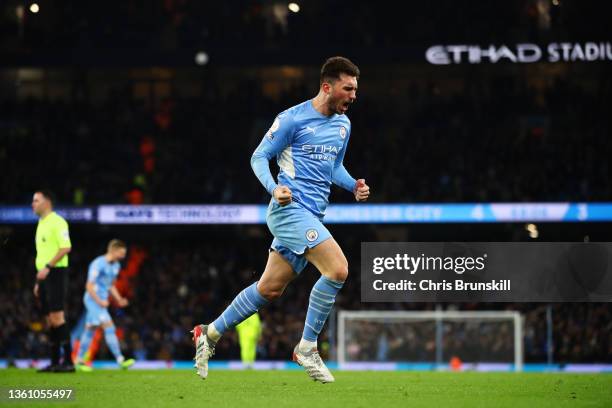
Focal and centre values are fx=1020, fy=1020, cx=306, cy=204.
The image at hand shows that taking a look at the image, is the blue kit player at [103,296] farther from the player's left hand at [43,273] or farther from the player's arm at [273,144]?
the player's arm at [273,144]

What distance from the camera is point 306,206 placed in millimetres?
7051

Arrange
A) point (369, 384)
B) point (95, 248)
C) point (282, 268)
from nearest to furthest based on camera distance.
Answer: point (282, 268) → point (369, 384) → point (95, 248)

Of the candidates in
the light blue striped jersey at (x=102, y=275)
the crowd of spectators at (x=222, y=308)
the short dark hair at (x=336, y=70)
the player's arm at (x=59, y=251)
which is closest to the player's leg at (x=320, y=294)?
the short dark hair at (x=336, y=70)

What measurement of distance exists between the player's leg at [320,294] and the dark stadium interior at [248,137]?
15.9 metres

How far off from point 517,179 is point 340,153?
18.4m

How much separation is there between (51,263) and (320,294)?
4.62 metres

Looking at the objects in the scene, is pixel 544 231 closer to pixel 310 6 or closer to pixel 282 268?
pixel 310 6

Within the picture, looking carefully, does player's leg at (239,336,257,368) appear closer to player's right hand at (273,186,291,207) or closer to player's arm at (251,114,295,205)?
player's arm at (251,114,295,205)

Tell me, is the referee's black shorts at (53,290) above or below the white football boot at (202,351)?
above

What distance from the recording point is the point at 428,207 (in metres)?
24.5

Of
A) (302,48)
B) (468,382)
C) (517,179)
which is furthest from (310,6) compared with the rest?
(468,382)

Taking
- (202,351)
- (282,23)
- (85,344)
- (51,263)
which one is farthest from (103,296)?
(282,23)

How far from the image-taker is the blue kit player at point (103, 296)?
1361 centimetres

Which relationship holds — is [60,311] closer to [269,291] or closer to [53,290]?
[53,290]
